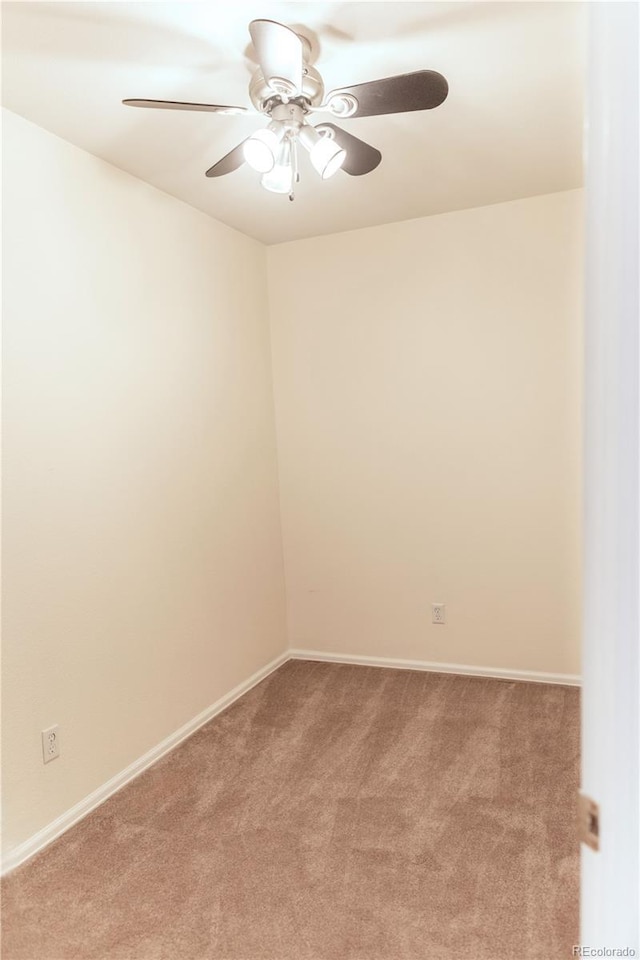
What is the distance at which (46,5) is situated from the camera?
168 cm

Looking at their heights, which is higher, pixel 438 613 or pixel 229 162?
pixel 229 162

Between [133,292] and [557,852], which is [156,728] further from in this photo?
[133,292]

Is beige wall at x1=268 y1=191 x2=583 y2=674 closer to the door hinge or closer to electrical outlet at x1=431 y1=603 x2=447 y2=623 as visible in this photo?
electrical outlet at x1=431 y1=603 x2=447 y2=623

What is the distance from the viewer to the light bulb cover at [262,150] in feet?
5.93

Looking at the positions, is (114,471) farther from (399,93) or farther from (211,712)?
(399,93)

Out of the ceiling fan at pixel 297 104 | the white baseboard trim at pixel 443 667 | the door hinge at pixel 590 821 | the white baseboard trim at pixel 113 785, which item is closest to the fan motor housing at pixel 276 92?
the ceiling fan at pixel 297 104

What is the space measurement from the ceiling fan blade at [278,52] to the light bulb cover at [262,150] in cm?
13

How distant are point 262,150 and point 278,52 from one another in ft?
0.80

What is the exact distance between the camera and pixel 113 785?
8.45 ft

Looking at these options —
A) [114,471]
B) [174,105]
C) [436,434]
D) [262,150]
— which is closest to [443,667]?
[436,434]

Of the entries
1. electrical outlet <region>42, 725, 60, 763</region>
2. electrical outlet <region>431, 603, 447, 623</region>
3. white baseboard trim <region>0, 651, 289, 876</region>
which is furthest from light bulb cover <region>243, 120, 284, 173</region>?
electrical outlet <region>431, 603, 447, 623</region>

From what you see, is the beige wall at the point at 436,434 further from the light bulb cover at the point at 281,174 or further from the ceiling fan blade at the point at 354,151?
the light bulb cover at the point at 281,174

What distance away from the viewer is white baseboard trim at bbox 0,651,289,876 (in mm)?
2166

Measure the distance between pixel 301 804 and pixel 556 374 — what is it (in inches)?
91.3
